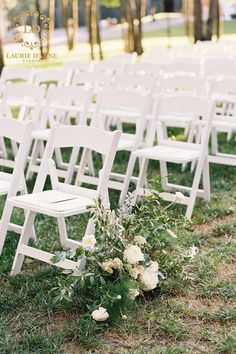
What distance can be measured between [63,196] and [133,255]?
81cm

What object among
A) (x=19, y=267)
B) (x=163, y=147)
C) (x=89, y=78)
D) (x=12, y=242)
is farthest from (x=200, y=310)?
(x=89, y=78)

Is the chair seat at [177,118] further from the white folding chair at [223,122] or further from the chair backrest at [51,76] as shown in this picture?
the chair backrest at [51,76]

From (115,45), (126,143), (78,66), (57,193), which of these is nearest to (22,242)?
(57,193)

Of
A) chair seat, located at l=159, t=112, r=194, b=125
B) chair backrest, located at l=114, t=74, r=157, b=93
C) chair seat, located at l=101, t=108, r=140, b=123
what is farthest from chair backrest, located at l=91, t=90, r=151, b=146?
chair backrest, located at l=114, t=74, r=157, b=93

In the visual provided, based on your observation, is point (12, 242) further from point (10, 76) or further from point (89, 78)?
point (10, 76)

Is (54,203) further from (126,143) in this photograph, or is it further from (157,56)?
(157,56)

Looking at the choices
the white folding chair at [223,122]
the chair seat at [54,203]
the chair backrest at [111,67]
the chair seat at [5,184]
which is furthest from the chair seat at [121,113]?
the chair seat at [54,203]

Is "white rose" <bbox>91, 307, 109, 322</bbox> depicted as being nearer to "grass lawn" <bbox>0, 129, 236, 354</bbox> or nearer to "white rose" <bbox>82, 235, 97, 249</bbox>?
"grass lawn" <bbox>0, 129, 236, 354</bbox>

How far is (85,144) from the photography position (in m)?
4.79

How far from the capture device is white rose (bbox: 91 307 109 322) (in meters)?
3.98

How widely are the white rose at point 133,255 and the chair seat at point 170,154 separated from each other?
1.77m

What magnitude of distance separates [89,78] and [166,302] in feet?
15.5

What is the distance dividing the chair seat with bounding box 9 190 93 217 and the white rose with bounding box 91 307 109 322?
64cm

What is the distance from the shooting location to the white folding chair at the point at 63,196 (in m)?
4.46
